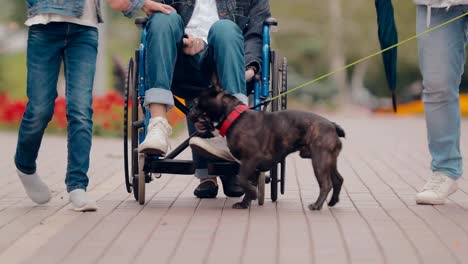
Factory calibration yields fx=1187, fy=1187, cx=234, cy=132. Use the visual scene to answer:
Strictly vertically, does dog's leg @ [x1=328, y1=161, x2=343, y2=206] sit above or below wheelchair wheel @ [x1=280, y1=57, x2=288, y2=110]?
below

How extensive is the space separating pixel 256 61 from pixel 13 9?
2140cm

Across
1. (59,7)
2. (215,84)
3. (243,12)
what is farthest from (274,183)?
(59,7)

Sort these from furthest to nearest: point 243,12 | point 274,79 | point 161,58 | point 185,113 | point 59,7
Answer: point 243,12, point 185,113, point 274,79, point 161,58, point 59,7

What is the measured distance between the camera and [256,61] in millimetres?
7980

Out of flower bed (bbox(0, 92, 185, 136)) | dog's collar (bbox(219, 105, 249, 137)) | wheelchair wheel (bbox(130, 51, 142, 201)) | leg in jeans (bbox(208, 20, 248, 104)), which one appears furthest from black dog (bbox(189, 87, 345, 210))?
flower bed (bbox(0, 92, 185, 136))

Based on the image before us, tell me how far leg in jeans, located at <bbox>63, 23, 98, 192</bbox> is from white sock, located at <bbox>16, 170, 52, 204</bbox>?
369mm

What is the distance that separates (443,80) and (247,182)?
5.21 feet

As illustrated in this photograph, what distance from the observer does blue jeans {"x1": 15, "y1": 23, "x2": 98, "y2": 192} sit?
748cm

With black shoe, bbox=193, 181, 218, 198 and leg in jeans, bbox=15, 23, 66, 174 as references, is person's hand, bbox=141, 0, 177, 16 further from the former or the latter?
black shoe, bbox=193, 181, 218, 198

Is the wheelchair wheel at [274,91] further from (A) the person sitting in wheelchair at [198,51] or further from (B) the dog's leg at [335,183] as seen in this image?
(B) the dog's leg at [335,183]

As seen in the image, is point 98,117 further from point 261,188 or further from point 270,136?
point 270,136

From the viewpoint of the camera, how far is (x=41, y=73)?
7.52m

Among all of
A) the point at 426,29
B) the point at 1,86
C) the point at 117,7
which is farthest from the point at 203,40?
the point at 1,86

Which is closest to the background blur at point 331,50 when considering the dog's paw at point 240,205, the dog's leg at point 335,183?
the dog's leg at point 335,183
